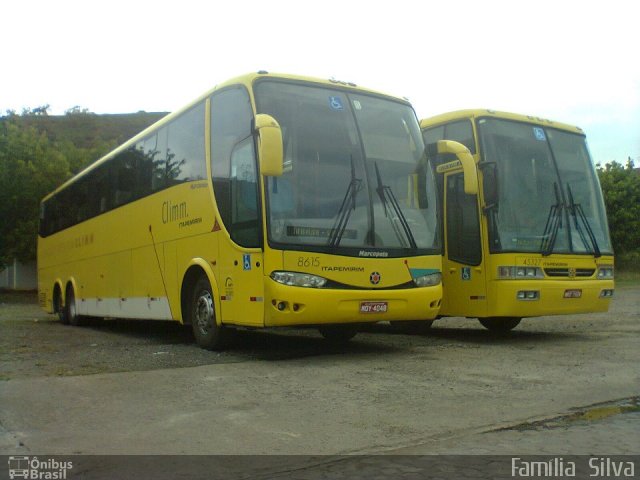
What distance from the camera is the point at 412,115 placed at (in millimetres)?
10258

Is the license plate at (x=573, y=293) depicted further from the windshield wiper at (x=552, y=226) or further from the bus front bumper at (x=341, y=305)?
the bus front bumper at (x=341, y=305)

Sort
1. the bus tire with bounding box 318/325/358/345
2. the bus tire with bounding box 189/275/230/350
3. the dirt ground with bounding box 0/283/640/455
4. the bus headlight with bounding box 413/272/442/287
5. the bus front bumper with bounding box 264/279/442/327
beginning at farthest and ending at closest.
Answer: the bus tire with bounding box 318/325/358/345, the bus tire with bounding box 189/275/230/350, the bus headlight with bounding box 413/272/442/287, the bus front bumper with bounding box 264/279/442/327, the dirt ground with bounding box 0/283/640/455

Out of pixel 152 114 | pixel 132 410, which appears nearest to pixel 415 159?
pixel 132 410

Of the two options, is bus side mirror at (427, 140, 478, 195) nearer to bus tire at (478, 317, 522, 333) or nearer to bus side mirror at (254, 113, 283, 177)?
bus side mirror at (254, 113, 283, 177)

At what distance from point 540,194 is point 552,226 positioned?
1.77 ft

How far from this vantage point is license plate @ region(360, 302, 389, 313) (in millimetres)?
8906

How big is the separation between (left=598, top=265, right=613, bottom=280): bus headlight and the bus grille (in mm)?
151

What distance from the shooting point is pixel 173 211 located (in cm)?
1125

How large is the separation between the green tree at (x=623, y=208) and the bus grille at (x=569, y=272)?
103ft
